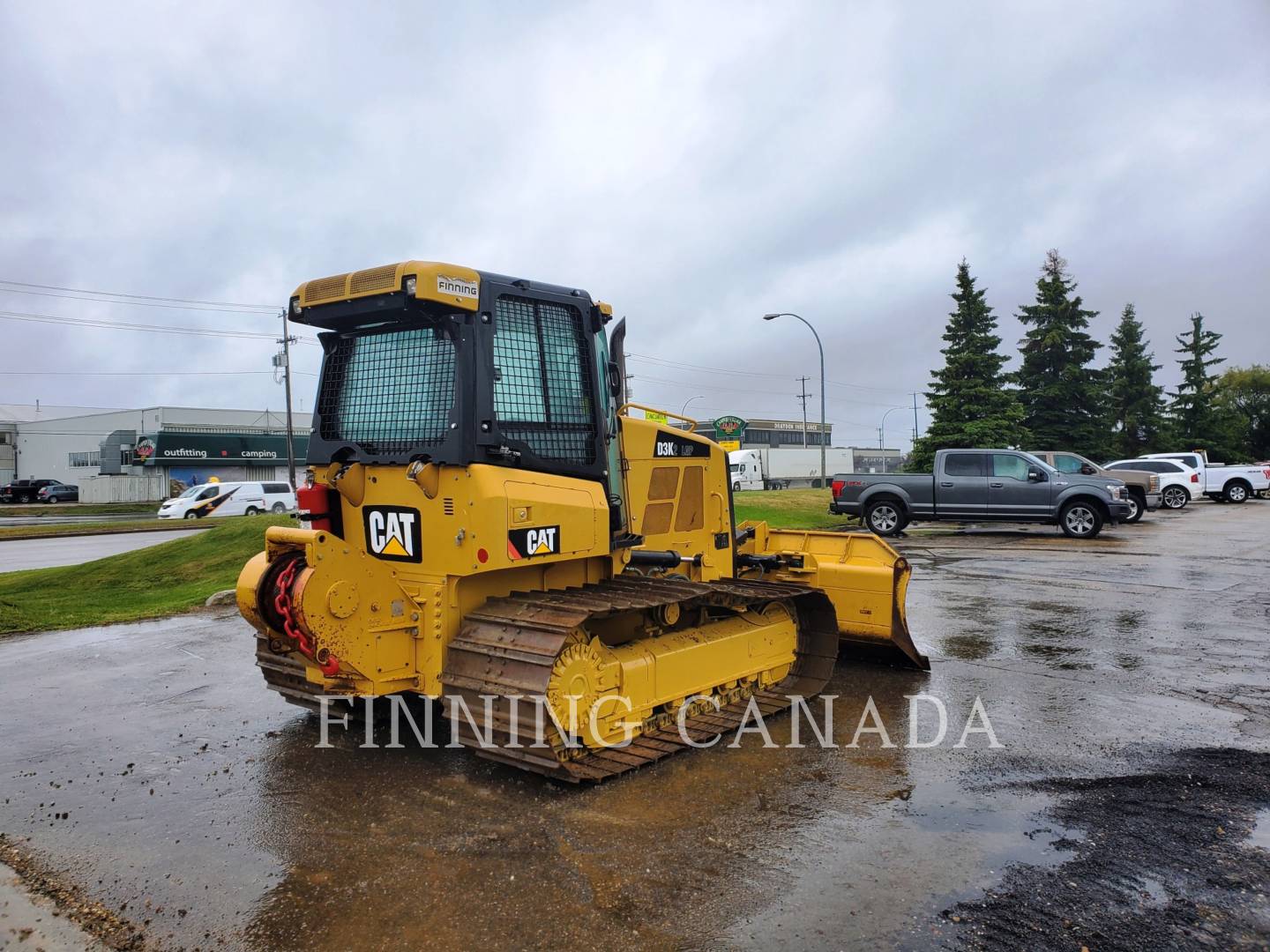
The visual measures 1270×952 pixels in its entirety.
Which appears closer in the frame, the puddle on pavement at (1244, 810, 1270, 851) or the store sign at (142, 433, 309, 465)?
the puddle on pavement at (1244, 810, 1270, 851)

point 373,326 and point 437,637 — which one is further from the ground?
point 373,326

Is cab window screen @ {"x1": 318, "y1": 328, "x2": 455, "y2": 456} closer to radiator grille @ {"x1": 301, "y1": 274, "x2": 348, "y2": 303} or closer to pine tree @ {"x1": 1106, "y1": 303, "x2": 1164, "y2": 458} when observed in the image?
radiator grille @ {"x1": 301, "y1": 274, "x2": 348, "y2": 303}

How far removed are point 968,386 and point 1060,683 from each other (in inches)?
1194

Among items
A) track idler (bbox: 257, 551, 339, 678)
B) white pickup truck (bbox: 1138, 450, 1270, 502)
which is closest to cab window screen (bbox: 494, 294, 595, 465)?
track idler (bbox: 257, 551, 339, 678)

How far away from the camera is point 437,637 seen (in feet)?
16.3

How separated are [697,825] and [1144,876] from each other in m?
2.02

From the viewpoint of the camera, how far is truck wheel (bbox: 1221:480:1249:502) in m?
32.0

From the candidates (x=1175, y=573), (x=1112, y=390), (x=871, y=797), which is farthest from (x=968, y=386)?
(x=871, y=797)

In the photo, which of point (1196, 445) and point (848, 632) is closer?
point (848, 632)

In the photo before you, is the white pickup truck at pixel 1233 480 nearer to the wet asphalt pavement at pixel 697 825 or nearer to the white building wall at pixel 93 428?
the wet asphalt pavement at pixel 697 825

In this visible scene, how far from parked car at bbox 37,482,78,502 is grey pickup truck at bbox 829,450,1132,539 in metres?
53.0

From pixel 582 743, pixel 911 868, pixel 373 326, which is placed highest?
pixel 373 326

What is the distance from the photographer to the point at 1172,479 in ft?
93.4

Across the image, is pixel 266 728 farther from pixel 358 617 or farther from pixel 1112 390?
pixel 1112 390
